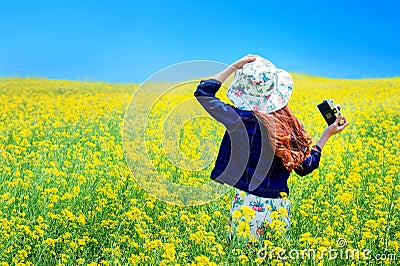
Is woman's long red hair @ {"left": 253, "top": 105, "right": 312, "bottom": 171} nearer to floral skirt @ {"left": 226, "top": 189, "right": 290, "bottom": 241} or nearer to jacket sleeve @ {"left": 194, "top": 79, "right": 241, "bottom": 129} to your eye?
jacket sleeve @ {"left": 194, "top": 79, "right": 241, "bottom": 129}

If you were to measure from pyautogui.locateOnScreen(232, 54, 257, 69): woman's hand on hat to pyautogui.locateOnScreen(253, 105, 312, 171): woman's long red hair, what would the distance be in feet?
1.18

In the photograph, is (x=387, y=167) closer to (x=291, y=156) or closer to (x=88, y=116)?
(x=291, y=156)

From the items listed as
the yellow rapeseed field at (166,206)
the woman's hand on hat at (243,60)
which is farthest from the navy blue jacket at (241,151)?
the yellow rapeseed field at (166,206)

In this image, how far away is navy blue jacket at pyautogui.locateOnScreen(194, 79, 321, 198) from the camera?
168 inches

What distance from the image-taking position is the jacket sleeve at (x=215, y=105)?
13.8ft

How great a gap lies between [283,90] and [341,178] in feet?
8.26

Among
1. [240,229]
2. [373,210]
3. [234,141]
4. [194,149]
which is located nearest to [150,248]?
[240,229]

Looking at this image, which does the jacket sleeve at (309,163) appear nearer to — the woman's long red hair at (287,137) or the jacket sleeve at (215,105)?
the woman's long red hair at (287,137)

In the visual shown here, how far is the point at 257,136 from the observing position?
4.36 meters

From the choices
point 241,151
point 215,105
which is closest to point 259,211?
point 241,151

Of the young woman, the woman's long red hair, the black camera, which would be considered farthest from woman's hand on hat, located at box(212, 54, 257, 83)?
the black camera

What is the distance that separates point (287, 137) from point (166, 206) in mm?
1777

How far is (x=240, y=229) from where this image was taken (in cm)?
409

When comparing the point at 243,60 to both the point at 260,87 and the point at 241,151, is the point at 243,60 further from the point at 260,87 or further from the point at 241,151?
the point at 241,151
